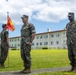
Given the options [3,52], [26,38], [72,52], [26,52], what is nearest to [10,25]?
[3,52]

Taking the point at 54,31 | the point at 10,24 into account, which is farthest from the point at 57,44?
the point at 10,24

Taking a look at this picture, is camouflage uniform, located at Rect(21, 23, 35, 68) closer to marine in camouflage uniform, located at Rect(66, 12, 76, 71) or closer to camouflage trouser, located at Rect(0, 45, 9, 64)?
marine in camouflage uniform, located at Rect(66, 12, 76, 71)

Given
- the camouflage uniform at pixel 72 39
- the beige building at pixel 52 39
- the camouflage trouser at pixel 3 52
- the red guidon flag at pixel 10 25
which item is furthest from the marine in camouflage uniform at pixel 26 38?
the beige building at pixel 52 39

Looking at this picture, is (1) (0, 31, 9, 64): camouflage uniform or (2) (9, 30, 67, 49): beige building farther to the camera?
(2) (9, 30, 67, 49): beige building

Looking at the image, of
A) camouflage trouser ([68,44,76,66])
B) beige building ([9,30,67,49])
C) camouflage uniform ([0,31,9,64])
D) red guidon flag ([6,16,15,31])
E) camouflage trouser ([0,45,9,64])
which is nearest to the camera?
camouflage trouser ([68,44,76,66])

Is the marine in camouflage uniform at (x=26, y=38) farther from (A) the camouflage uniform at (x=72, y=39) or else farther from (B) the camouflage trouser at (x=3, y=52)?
(B) the camouflage trouser at (x=3, y=52)

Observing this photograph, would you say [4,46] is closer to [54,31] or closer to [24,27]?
[24,27]

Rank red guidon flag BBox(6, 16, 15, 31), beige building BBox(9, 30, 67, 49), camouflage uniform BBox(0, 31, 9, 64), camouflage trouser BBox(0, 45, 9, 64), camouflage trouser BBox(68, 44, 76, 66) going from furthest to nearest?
beige building BBox(9, 30, 67, 49) → red guidon flag BBox(6, 16, 15, 31) → camouflage trouser BBox(0, 45, 9, 64) → camouflage uniform BBox(0, 31, 9, 64) → camouflage trouser BBox(68, 44, 76, 66)

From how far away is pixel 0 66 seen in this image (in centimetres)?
1493

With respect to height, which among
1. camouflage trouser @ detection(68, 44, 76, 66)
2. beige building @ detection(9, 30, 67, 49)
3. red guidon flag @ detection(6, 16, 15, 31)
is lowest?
camouflage trouser @ detection(68, 44, 76, 66)

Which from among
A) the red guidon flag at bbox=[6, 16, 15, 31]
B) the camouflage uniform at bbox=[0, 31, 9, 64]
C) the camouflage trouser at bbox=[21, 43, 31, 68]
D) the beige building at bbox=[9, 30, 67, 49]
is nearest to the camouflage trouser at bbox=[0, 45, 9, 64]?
the camouflage uniform at bbox=[0, 31, 9, 64]

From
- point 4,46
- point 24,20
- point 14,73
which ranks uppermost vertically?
point 24,20

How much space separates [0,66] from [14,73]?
3.15 meters

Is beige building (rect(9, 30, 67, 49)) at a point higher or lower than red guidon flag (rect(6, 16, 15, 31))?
higher
